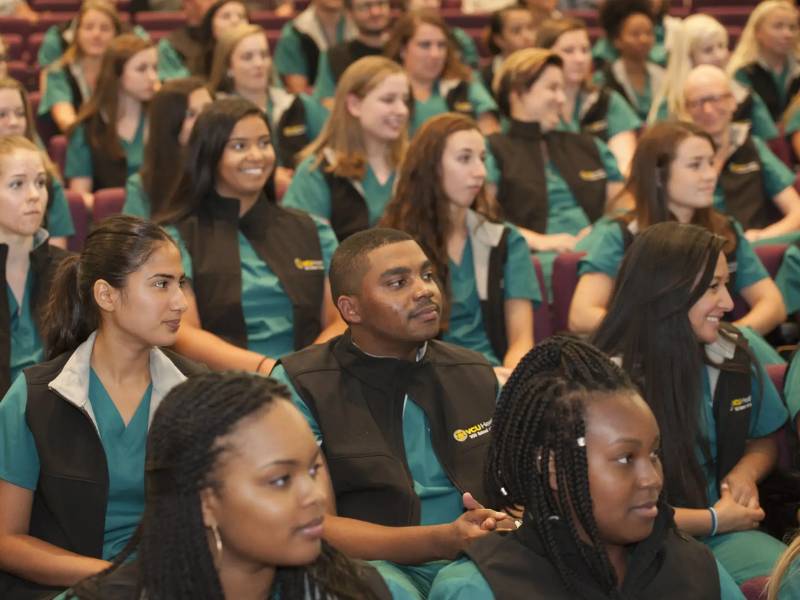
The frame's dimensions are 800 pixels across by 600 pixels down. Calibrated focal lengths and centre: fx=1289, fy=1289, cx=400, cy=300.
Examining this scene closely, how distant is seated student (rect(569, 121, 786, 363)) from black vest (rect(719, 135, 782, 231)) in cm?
95

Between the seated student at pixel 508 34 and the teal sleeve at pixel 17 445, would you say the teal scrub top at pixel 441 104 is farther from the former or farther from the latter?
the teal sleeve at pixel 17 445

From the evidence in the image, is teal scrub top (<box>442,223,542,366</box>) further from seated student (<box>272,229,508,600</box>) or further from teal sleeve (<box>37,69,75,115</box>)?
teal sleeve (<box>37,69,75,115</box>)

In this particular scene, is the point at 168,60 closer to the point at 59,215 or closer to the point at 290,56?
the point at 290,56

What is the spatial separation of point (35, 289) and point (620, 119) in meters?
2.96

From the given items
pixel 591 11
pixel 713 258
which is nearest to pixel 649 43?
pixel 591 11

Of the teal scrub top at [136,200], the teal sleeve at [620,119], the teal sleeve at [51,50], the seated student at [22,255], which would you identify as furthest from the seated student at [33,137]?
the teal sleeve at [620,119]

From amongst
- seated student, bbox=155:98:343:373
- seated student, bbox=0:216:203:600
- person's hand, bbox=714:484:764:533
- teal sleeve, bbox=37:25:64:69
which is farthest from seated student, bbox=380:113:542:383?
teal sleeve, bbox=37:25:64:69

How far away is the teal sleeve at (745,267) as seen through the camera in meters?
3.67

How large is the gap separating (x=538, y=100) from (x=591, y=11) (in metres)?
3.00

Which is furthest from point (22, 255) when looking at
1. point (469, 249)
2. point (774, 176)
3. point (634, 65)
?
point (634, 65)

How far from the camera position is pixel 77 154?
4.82 meters

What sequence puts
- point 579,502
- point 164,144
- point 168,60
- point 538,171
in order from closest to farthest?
point 579,502
point 164,144
point 538,171
point 168,60

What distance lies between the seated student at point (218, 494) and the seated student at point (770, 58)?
15.2 ft

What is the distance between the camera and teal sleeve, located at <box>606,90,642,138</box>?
541cm
